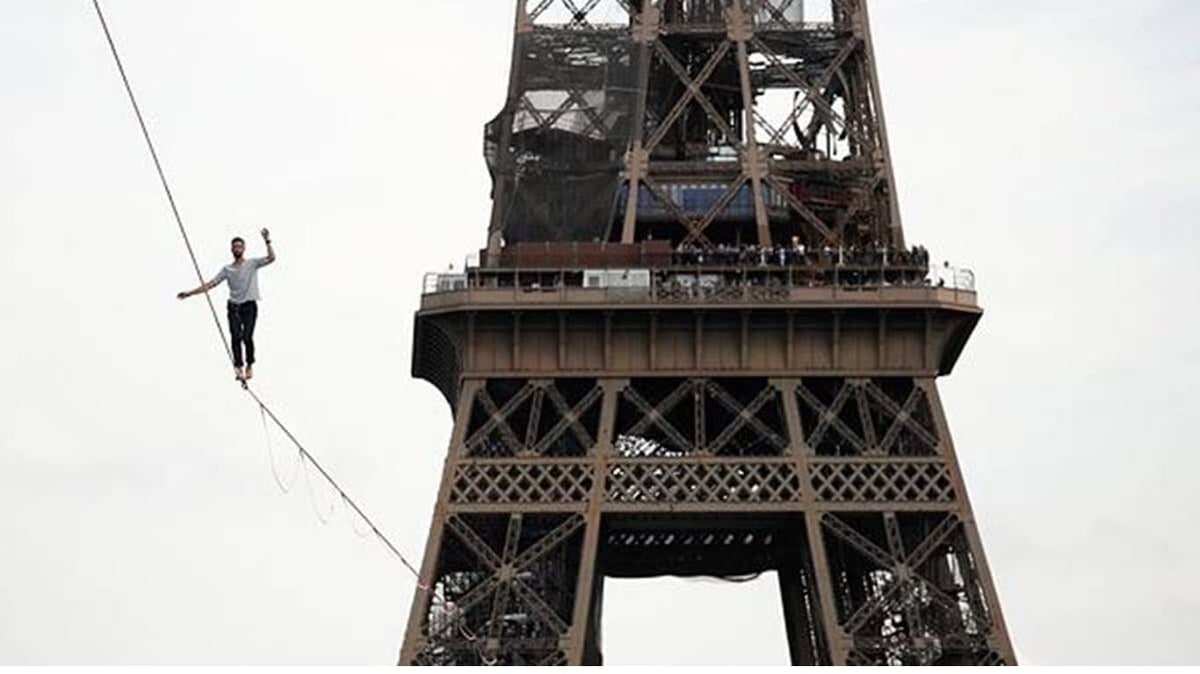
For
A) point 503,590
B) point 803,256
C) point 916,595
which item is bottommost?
point 916,595

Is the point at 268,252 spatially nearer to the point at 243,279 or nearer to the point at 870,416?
the point at 243,279

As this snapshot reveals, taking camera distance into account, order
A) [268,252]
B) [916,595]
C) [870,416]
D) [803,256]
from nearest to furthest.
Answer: [268,252]
[916,595]
[870,416]
[803,256]

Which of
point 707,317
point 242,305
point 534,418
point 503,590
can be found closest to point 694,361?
point 707,317

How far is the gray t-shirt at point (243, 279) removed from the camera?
111ft

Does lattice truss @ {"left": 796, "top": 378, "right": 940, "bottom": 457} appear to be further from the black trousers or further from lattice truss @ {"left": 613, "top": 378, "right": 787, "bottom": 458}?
the black trousers

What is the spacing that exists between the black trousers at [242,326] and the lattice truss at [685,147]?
3516 centimetres

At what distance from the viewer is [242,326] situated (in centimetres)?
3434

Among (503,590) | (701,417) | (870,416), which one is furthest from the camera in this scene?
(870,416)

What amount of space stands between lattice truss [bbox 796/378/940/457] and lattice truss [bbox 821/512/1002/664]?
6.16ft

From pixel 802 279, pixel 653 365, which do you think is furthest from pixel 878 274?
pixel 653 365

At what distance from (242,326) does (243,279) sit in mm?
633

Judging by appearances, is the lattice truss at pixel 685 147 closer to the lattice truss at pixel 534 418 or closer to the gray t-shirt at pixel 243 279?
the lattice truss at pixel 534 418

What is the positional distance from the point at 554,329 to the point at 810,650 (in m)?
11.7

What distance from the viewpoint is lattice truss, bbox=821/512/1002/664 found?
205 ft
